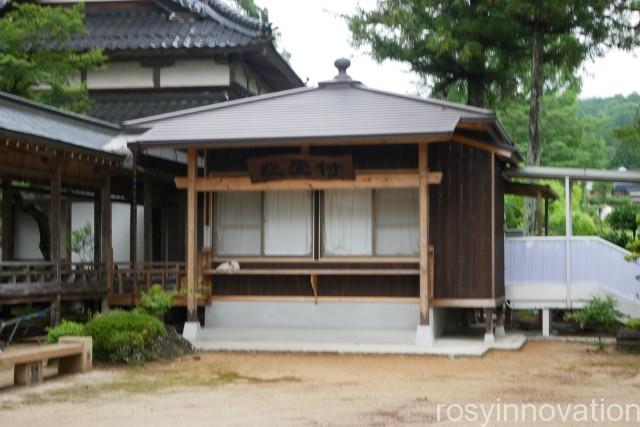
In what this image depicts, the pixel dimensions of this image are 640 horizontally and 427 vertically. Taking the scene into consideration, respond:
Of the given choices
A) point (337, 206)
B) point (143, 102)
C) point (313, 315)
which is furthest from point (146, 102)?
point (313, 315)

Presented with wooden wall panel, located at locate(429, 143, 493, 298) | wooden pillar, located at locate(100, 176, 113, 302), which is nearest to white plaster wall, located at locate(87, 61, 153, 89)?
wooden pillar, located at locate(100, 176, 113, 302)

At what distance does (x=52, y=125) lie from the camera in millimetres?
17312

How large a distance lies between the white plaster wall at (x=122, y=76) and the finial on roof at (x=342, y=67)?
727 centimetres

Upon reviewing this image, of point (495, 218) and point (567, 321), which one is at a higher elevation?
point (495, 218)

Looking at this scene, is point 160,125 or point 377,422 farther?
point 160,125

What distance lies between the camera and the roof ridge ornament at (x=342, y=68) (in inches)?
712

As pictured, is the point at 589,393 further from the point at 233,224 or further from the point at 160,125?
the point at 160,125

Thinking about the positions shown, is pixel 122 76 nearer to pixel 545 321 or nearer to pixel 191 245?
pixel 191 245

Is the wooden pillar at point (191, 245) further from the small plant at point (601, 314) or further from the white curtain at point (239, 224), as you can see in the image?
the small plant at point (601, 314)

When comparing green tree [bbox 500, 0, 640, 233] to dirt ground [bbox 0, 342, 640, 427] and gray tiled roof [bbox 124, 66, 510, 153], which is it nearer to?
gray tiled roof [bbox 124, 66, 510, 153]

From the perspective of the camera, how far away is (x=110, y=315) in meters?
14.6

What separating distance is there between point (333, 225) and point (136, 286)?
4.05m

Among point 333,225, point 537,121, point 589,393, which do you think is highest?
point 537,121

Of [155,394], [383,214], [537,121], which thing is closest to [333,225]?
[383,214]
